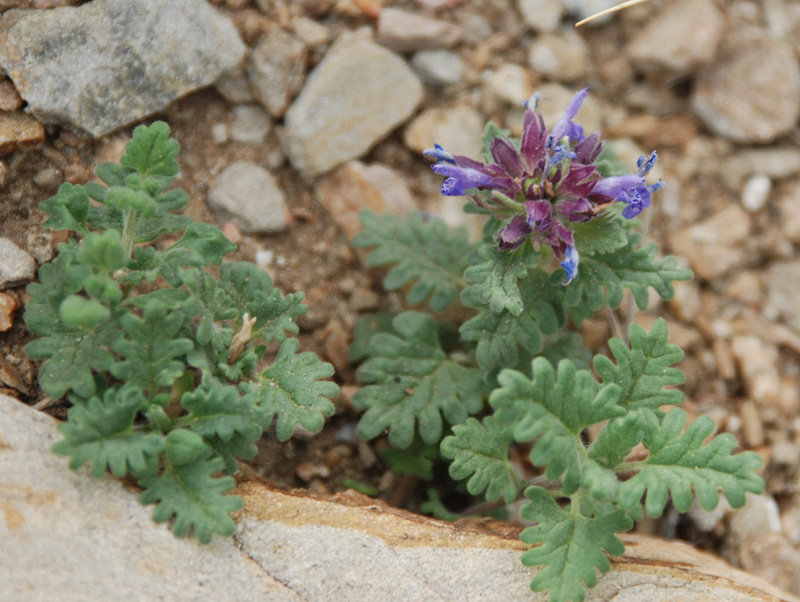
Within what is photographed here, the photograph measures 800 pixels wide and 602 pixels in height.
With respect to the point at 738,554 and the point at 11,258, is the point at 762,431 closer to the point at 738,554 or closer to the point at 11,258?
the point at 738,554

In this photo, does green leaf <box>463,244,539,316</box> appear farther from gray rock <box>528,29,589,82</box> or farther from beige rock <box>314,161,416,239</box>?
gray rock <box>528,29,589,82</box>

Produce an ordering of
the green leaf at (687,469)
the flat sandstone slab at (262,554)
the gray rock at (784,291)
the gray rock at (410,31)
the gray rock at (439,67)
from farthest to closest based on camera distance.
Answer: the gray rock at (784,291) → the gray rock at (439,67) → the gray rock at (410,31) → the green leaf at (687,469) → the flat sandstone slab at (262,554)

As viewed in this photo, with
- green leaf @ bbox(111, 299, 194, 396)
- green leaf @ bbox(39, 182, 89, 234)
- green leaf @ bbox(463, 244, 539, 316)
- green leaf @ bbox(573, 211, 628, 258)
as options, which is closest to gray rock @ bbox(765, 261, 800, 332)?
green leaf @ bbox(573, 211, 628, 258)

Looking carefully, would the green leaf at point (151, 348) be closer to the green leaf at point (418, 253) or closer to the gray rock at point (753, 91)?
the green leaf at point (418, 253)

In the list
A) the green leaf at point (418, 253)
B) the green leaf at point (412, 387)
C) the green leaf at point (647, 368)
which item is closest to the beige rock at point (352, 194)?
the green leaf at point (418, 253)

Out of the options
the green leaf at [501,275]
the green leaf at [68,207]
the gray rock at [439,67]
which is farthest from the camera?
the gray rock at [439,67]
